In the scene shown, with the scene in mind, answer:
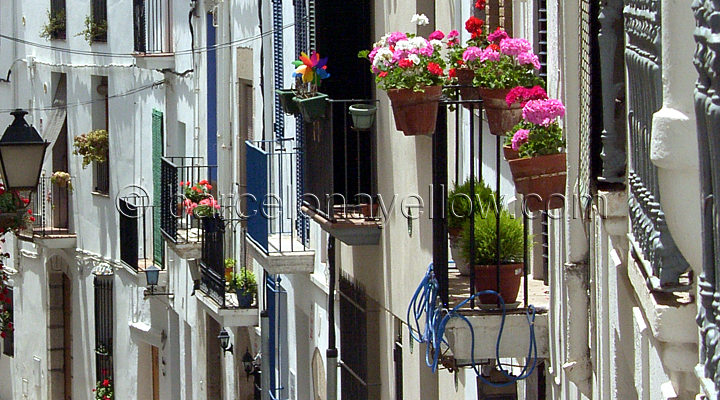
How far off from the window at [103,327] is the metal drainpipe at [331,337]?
34.1ft

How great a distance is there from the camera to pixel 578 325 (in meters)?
6.39

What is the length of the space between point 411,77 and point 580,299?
2069 mm

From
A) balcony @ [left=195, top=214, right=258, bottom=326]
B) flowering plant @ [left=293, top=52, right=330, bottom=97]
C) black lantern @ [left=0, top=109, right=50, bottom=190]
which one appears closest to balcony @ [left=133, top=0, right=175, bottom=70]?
balcony @ [left=195, top=214, right=258, bottom=326]

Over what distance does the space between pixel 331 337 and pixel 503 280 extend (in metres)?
5.15

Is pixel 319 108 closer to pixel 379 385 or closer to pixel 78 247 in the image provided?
pixel 379 385

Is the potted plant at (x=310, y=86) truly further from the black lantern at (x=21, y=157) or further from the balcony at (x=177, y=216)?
the balcony at (x=177, y=216)

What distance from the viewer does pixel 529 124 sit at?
6793 millimetres

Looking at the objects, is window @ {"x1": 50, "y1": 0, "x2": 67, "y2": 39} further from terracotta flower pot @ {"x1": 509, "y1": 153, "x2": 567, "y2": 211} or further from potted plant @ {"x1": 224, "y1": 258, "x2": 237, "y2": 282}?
terracotta flower pot @ {"x1": 509, "y1": 153, "x2": 567, "y2": 211}

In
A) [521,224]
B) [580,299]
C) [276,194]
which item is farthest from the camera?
[276,194]

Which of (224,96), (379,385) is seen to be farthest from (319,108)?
(224,96)

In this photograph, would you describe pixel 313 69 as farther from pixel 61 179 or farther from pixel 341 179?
pixel 61 179

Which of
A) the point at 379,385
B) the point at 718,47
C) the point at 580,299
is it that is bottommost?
the point at 379,385

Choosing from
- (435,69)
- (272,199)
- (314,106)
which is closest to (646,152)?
(435,69)

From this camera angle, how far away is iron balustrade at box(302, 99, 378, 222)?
36.5 ft
